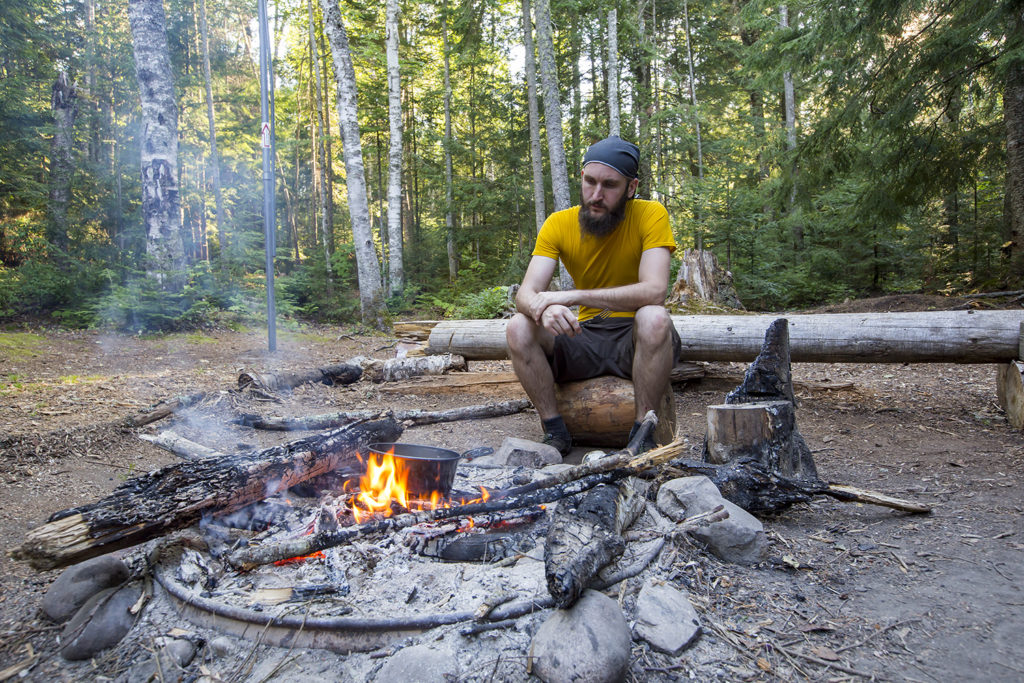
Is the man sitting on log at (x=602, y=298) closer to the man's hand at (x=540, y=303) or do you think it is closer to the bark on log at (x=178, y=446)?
the man's hand at (x=540, y=303)

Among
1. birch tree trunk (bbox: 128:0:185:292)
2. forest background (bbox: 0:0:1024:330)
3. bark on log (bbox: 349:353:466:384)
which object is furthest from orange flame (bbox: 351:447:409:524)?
birch tree trunk (bbox: 128:0:185:292)

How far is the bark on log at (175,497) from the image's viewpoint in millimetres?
1760

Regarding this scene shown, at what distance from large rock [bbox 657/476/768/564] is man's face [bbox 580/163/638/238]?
5.86 feet

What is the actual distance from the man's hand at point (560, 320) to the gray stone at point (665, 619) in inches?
63.5

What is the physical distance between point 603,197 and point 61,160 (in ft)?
52.7

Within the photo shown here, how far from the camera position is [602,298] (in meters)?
3.28

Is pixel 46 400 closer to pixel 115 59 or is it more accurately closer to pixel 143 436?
pixel 143 436

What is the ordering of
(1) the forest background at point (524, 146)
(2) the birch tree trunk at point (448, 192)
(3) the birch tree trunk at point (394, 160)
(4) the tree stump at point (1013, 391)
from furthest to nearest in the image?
(2) the birch tree trunk at point (448, 192)
(3) the birch tree trunk at point (394, 160)
(1) the forest background at point (524, 146)
(4) the tree stump at point (1013, 391)

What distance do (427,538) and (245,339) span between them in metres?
8.26

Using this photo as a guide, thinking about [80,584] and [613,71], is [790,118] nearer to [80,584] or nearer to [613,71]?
[613,71]

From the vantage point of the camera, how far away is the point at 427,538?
214cm

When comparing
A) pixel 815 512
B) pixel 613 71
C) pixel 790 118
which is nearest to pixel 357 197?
pixel 613 71

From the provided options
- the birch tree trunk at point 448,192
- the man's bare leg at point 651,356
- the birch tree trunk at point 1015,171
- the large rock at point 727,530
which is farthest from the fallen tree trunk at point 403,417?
the birch tree trunk at point 448,192

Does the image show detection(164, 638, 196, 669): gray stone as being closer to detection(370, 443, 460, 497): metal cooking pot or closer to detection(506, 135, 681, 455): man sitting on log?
detection(370, 443, 460, 497): metal cooking pot
